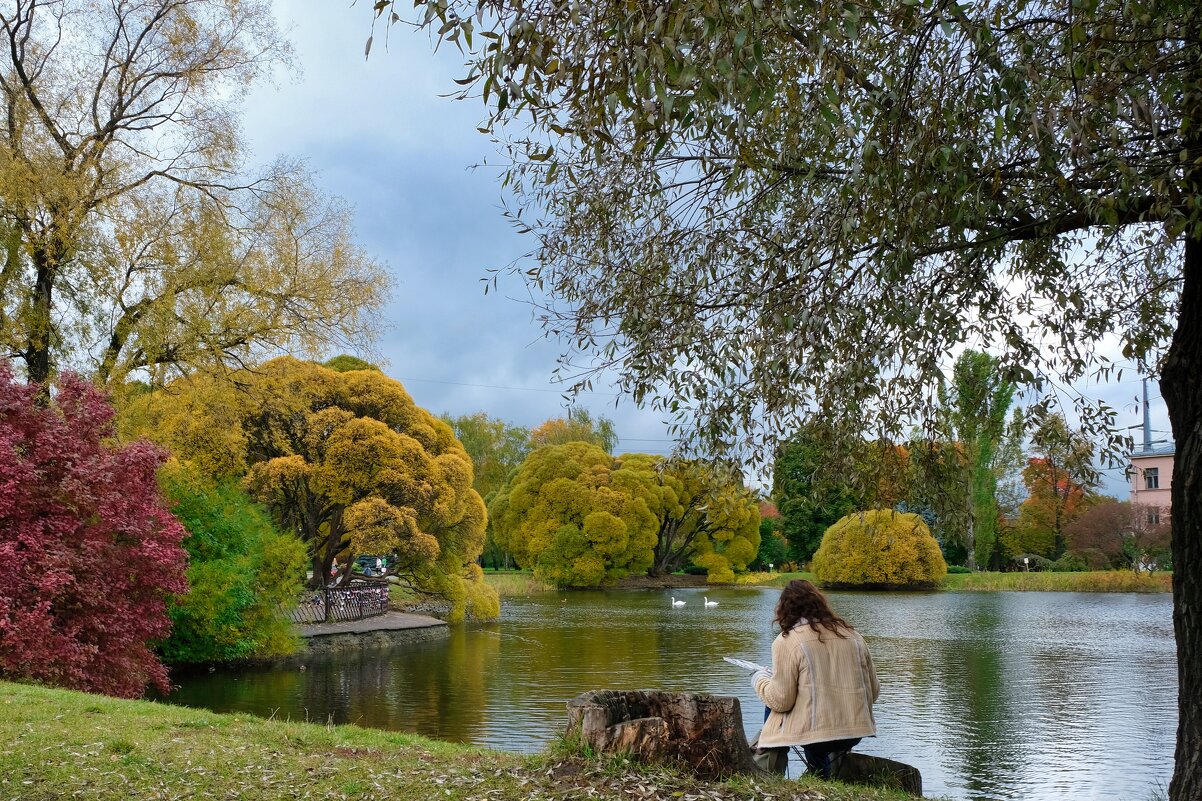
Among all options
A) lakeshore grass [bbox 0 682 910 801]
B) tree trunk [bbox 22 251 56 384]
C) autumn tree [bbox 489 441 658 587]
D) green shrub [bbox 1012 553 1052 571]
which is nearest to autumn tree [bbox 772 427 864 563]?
lakeshore grass [bbox 0 682 910 801]

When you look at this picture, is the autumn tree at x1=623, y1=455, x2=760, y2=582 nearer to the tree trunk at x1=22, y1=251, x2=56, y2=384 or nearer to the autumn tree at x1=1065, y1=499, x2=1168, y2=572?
the autumn tree at x1=1065, y1=499, x2=1168, y2=572

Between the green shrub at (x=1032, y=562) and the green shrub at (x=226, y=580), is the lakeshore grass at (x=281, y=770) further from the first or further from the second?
the green shrub at (x=1032, y=562)

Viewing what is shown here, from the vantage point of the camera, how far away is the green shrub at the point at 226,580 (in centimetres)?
1461

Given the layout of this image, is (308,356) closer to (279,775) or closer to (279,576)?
(279,576)

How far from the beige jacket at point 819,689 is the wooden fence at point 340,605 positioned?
16974 mm

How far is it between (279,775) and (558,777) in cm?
180

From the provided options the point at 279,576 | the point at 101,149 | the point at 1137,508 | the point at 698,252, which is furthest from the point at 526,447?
the point at 698,252

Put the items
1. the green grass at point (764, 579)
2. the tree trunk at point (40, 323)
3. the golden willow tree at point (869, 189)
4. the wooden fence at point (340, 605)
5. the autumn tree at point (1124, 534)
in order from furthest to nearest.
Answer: the green grass at point (764, 579), the autumn tree at point (1124, 534), the wooden fence at point (340, 605), the tree trunk at point (40, 323), the golden willow tree at point (869, 189)

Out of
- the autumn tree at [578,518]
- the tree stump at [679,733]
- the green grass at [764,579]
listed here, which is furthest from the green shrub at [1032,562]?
the tree stump at [679,733]

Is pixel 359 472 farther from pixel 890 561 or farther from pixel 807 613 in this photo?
pixel 890 561

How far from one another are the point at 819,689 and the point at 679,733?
0.88m

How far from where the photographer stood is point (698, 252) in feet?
21.4

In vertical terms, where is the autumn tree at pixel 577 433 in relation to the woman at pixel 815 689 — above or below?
above

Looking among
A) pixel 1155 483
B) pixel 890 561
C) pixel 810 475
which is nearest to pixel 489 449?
pixel 890 561
